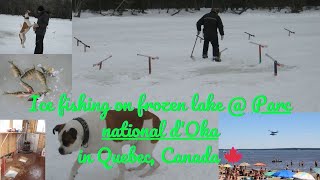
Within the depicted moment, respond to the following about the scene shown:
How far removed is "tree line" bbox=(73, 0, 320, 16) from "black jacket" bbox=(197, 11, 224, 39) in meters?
0.09

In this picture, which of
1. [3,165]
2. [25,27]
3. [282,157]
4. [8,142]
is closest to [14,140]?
[8,142]

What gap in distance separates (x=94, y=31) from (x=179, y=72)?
713 millimetres

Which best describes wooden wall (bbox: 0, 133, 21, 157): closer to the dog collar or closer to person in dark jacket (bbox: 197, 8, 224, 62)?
the dog collar

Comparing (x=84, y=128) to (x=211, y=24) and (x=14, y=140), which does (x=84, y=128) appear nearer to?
(x=14, y=140)

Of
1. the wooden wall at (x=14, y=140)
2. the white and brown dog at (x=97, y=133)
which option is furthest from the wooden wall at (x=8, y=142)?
the white and brown dog at (x=97, y=133)

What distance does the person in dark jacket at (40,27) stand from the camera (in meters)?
3.73

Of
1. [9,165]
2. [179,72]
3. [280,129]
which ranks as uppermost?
[179,72]

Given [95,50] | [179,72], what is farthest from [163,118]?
[95,50]

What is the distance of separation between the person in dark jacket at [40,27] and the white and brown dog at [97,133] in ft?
2.09

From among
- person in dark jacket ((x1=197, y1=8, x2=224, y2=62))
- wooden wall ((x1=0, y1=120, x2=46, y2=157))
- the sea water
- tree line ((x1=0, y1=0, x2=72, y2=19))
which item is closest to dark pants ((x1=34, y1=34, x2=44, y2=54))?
tree line ((x1=0, y1=0, x2=72, y2=19))

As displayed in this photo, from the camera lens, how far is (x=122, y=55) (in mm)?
3807

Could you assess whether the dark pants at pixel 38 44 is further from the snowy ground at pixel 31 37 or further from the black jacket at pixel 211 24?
the black jacket at pixel 211 24

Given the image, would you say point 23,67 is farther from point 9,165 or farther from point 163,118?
point 163,118

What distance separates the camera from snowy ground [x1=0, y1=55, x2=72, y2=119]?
12.1 ft
